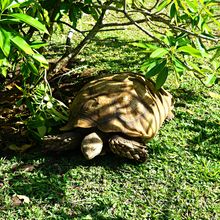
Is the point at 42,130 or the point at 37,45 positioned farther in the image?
the point at 42,130

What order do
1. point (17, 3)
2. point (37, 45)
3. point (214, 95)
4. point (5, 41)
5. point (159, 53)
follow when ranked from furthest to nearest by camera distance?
point (214, 95)
point (37, 45)
point (159, 53)
point (17, 3)
point (5, 41)

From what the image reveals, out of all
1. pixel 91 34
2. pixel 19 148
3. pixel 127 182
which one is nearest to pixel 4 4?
pixel 19 148

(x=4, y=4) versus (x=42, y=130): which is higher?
(x=4, y=4)

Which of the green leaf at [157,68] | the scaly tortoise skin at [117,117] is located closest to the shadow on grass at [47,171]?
the scaly tortoise skin at [117,117]

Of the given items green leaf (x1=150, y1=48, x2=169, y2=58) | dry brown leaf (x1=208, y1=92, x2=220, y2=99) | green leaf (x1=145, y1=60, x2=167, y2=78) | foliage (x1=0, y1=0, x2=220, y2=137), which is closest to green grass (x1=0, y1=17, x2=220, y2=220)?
foliage (x1=0, y1=0, x2=220, y2=137)

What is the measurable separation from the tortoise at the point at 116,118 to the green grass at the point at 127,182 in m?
0.12

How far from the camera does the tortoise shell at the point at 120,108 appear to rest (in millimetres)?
2717

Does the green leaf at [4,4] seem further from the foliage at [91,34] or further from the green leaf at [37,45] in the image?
the green leaf at [37,45]

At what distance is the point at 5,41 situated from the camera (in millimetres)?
1832

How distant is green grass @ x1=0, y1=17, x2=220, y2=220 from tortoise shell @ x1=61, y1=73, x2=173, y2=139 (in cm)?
21

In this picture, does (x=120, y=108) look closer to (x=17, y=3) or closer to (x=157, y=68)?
(x=157, y=68)

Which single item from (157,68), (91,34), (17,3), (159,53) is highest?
(17,3)

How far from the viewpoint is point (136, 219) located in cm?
232

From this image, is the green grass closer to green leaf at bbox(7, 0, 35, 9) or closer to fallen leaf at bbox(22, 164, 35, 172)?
fallen leaf at bbox(22, 164, 35, 172)
